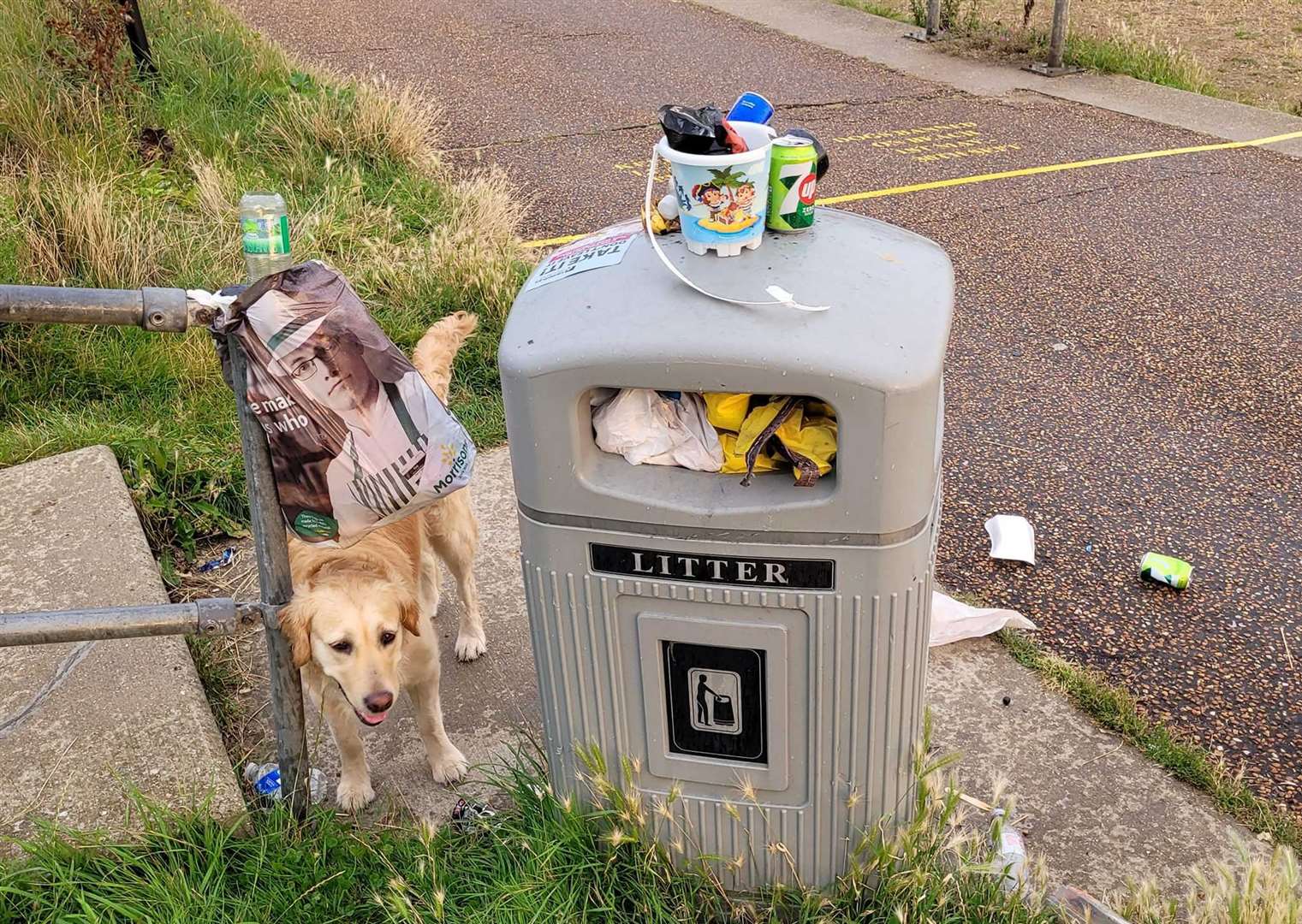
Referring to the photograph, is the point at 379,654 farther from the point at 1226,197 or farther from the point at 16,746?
the point at 1226,197

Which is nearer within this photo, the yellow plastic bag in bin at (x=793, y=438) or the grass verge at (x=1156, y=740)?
the yellow plastic bag in bin at (x=793, y=438)

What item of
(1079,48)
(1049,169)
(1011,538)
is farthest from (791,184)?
(1079,48)

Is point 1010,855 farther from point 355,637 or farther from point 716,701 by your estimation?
point 355,637

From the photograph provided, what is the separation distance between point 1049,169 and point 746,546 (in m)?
6.46

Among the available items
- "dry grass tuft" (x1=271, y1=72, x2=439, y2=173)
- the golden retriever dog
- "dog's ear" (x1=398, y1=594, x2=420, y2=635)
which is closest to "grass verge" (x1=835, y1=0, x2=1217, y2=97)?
"dry grass tuft" (x1=271, y1=72, x2=439, y2=173)

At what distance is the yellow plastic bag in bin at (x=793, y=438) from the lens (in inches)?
80.0

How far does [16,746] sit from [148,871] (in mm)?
633

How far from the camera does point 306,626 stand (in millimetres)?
2531

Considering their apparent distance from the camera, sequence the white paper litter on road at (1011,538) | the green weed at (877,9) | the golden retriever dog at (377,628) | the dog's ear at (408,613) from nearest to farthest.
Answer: the golden retriever dog at (377,628), the dog's ear at (408,613), the white paper litter on road at (1011,538), the green weed at (877,9)

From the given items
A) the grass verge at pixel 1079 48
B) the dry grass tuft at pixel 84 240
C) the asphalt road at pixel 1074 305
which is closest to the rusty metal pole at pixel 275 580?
the asphalt road at pixel 1074 305

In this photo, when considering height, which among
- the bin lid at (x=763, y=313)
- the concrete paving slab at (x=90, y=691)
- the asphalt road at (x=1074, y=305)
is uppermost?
the bin lid at (x=763, y=313)

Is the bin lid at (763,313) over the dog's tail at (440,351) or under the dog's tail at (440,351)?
over

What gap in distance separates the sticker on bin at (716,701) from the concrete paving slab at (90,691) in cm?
103

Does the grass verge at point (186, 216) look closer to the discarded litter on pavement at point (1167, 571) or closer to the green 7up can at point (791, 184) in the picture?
the discarded litter on pavement at point (1167, 571)
